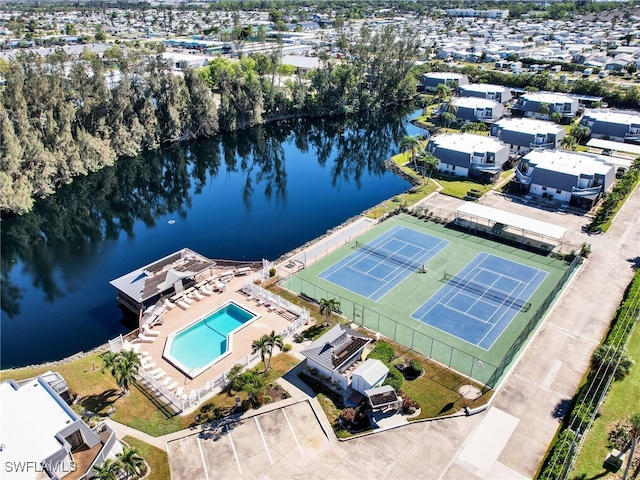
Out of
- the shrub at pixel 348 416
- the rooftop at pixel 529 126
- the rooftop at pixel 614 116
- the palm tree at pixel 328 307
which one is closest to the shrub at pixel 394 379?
the shrub at pixel 348 416

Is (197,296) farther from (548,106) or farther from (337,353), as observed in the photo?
(548,106)

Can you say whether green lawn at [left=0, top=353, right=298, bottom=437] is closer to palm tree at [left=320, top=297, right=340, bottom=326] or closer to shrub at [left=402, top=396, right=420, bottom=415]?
palm tree at [left=320, top=297, right=340, bottom=326]

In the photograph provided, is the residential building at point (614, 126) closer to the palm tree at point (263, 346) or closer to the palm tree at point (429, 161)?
the palm tree at point (429, 161)

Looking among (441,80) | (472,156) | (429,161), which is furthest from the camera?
(441,80)

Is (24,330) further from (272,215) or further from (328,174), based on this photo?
(328,174)

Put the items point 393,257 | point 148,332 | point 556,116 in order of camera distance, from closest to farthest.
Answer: point 148,332 < point 393,257 < point 556,116

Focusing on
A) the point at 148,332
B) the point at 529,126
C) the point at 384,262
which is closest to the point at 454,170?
the point at 529,126

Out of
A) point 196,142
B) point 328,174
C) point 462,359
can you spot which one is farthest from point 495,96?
point 462,359
